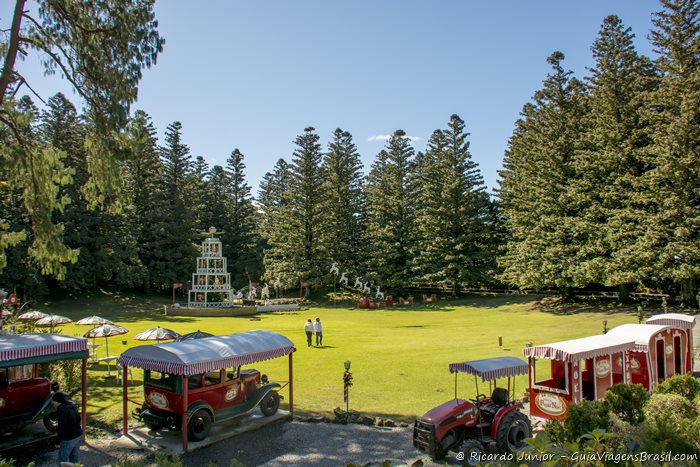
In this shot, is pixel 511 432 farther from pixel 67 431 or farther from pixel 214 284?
pixel 214 284

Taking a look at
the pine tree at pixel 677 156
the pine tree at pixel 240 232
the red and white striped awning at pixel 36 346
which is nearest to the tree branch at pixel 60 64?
the red and white striped awning at pixel 36 346

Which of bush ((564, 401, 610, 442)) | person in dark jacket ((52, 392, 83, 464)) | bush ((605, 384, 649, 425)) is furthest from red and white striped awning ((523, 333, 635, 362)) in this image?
person in dark jacket ((52, 392, 83, 464))

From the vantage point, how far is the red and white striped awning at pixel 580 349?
37.8 feet

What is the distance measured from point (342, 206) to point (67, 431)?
153ft

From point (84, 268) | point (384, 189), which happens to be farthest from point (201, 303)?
point (384, 189)

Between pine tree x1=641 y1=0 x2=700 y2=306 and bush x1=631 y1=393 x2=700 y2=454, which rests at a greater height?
pine tree x1=641 y1=0 x2=700 y2=306

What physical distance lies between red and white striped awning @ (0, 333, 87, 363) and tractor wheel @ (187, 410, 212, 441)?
9.85 feet

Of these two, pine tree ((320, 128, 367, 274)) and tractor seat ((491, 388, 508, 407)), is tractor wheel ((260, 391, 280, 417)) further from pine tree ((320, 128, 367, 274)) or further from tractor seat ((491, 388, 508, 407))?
pine tree ((320, 128, 367, 274))

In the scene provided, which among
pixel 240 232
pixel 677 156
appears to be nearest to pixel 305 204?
pixel 240 232

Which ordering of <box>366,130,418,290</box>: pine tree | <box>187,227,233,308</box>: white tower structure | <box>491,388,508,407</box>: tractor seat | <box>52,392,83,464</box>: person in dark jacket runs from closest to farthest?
<box>52,392,83,464</box>: person in dark jacket → <box>491,388,508,407</box>: tractor seat → <box>187,227,233,308</box>: white tower structure → <box>366,130,418,290</box>: pine tree

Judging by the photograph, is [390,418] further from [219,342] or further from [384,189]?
[384,189]

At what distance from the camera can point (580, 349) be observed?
11773 millimetres

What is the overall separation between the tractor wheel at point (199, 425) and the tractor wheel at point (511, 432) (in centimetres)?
620

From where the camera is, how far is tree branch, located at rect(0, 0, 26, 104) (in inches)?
436
